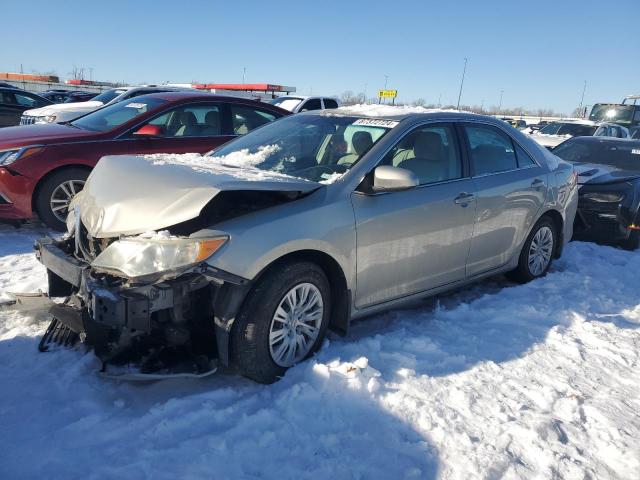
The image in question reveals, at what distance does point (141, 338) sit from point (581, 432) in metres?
2.50

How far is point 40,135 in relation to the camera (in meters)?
5.83

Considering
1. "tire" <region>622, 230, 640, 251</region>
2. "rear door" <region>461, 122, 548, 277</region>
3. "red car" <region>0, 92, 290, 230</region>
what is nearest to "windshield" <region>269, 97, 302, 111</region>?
"red car" <region>0, 92, 290, 230</region>

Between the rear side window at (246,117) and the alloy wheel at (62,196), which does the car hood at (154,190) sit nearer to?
the alloy wheel at (62,196)

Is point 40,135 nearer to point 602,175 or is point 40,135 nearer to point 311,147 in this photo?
point 311,147

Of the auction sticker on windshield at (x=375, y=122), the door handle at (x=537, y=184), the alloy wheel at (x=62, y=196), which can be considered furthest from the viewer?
the alloy wheel at (x=62, y=196)

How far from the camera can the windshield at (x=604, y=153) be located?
7512 millimetres

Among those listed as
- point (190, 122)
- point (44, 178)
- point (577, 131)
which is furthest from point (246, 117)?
point (577, 131)

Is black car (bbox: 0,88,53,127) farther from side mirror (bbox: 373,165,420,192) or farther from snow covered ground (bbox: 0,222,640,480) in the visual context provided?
side mirror (bbox: 373,165,420,192)

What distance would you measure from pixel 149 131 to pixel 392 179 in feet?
13.5

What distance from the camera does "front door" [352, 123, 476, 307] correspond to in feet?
11.2

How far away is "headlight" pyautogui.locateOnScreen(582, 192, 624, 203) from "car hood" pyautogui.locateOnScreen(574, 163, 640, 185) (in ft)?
0.55

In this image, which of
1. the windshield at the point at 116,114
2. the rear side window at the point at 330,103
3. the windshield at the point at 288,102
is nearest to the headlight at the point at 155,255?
the windshield at the point at 116,114

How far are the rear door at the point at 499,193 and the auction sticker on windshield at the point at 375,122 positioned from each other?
0.80m

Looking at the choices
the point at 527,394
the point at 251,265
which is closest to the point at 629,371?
the point at 527,394
